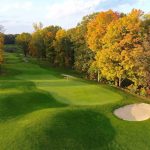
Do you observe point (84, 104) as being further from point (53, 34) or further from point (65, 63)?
point (53, 34)

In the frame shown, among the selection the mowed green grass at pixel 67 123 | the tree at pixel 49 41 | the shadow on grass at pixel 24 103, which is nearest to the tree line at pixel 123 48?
the mowed green grass at pixel 67 123

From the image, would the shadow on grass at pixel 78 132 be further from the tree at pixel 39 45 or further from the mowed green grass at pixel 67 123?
the tree at pixel 39 45

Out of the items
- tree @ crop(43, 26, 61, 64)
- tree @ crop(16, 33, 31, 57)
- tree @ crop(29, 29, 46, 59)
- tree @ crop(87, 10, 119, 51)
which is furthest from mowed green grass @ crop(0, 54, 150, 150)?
tree @ crop(16, 33, 31, 57)

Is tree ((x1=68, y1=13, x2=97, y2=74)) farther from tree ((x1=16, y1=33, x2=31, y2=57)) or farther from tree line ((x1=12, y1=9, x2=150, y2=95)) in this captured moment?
tree ((x1=16, y1=33, x2=31, y2=57))

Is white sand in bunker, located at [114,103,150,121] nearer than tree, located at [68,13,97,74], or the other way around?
white sand in bunker, located at [114,103,150,121]

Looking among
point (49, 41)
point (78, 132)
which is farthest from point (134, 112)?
point (49, 41)

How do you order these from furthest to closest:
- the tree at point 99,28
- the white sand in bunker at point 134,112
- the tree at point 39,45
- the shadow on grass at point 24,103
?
the tree at point 39,45
the tree at point 99,28
the white sand in bunker at point 134,112
the shadow on grass at point 24,103
